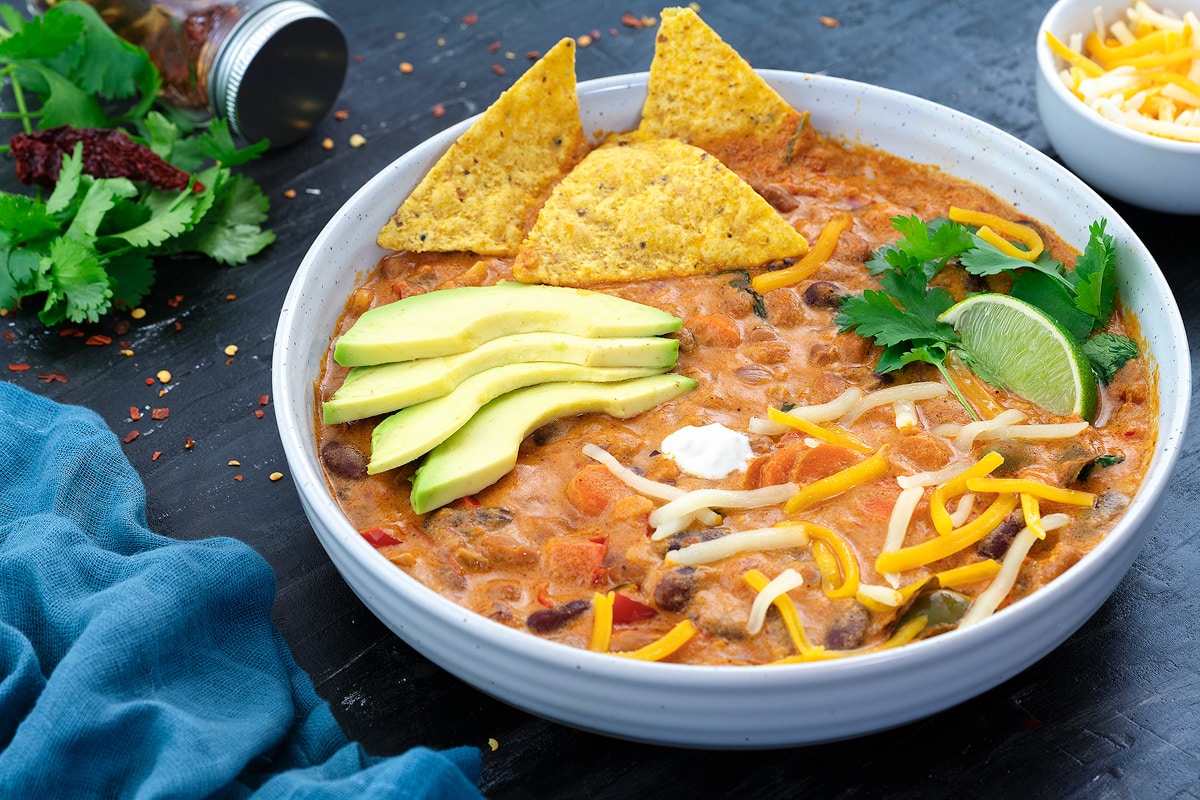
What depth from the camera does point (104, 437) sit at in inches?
159

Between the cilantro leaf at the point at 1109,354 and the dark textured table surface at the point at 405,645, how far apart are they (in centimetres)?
48

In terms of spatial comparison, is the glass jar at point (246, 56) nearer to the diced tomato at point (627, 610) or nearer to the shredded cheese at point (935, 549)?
the diced tomato at point (627, 610)

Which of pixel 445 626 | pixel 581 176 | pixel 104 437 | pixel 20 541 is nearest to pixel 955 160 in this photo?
pixel 581 176

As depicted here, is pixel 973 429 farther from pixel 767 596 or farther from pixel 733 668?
pixel 733 668

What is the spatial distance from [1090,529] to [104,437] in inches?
125

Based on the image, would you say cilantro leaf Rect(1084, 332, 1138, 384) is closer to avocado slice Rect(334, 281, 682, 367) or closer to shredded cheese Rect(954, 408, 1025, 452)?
shredded cheese Rect(954, 408, 1025, 452)

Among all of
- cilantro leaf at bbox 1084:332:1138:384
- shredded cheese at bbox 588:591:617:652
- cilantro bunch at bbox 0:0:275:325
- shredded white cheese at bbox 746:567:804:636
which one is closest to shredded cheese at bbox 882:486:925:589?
shredded white cheese at bbox 746:567:804:636

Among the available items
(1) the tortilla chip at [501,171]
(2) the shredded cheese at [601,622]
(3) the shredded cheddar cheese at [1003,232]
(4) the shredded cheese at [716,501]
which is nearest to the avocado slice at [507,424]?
(4) the shredded cheese at [716,501]

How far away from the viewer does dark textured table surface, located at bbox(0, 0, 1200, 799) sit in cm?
330

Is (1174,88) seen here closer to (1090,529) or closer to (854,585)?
(1090,529)

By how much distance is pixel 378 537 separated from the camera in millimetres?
3570

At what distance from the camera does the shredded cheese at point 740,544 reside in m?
3.41

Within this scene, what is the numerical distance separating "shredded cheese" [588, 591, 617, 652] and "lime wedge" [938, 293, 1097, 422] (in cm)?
162

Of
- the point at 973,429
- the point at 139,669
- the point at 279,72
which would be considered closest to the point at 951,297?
the point at 973,429
